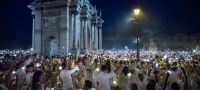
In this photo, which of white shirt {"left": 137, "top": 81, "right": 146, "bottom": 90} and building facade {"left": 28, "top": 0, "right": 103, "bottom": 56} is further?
building facade {"left": 28, "top": 0, "right": 103, "bottom": 56}

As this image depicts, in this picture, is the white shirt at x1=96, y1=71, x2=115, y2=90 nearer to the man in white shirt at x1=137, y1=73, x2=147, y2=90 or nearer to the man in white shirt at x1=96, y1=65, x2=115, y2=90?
the man in white shirt at x1=96, y1=65, x2=115, y2=90

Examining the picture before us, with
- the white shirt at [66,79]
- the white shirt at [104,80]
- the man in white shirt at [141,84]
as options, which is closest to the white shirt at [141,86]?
the man in white shirt at [141,84]

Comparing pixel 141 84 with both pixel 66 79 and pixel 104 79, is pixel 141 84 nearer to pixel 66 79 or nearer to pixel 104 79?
pixel 104 79

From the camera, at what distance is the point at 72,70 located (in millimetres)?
11922

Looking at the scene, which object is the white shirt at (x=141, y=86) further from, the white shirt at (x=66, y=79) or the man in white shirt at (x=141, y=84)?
the white shirt at (x=66, y=79)

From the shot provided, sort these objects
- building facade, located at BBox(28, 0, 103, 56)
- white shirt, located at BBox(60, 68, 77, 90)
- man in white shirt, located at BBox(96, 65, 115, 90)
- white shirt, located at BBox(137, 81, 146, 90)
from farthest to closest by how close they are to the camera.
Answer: building facade, located at BBox(28, 0, 103, 56) < white shirt, located at BBox(60, 68, 77, 90) < man in white shirt, located at BBox(96, 65, 115, 90) < white shirt, located at BBox(137, 81, 146, 90)

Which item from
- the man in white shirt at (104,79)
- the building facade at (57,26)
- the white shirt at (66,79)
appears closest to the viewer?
the man in white shirt at (104,79)

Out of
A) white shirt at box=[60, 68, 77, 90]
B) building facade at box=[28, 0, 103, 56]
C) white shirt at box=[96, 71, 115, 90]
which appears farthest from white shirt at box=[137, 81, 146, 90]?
building facade at box=[28, 0, 103, 56]

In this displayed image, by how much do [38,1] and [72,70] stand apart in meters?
52.1

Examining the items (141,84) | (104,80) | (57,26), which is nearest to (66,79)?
(104,80)

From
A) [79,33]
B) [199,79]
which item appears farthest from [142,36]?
[199,79]

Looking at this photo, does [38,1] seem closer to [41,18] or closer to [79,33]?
[41,18]

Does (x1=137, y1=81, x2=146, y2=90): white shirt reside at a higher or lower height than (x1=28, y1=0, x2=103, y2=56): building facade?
lower

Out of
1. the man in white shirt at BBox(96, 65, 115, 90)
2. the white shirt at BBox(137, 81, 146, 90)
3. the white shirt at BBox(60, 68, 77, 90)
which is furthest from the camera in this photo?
the white shirt at BBox(60, 68, 77, 90)
